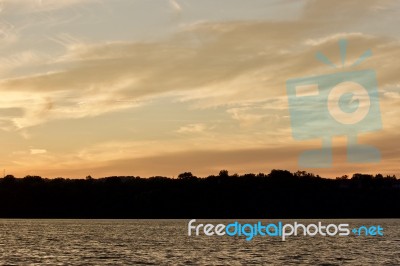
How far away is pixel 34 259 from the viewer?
104375 millimetres

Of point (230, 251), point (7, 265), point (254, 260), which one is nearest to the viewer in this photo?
point (7, 265)

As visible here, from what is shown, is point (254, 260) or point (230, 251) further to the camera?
point (230, 251)

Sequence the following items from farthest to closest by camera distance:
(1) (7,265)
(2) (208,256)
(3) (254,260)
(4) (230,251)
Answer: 1. (4) (230,251)
2. (2) (208,256)
3. (3) (254,260)
4. (1) (7,265)

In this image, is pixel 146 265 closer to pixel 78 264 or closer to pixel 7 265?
pixel 78 264

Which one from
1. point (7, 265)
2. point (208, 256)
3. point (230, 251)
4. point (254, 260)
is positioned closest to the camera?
point (7, 265)

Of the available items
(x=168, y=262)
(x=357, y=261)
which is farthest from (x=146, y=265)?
(x=357, y=261)

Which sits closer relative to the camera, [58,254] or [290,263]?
[290,263]

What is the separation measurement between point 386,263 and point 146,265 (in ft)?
112

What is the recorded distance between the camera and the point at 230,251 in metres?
122

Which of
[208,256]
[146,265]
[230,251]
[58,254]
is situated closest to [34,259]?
[58,254]

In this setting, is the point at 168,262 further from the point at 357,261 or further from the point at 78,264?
the point at 357,261

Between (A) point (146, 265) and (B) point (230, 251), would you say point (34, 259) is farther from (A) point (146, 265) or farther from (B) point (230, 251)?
(B) point (230, 251)

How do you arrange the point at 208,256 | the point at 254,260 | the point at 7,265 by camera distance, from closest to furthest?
the point at 7,265 → the point at 254,260 → the point at 208,256

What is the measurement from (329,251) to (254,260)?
27.4 metres
